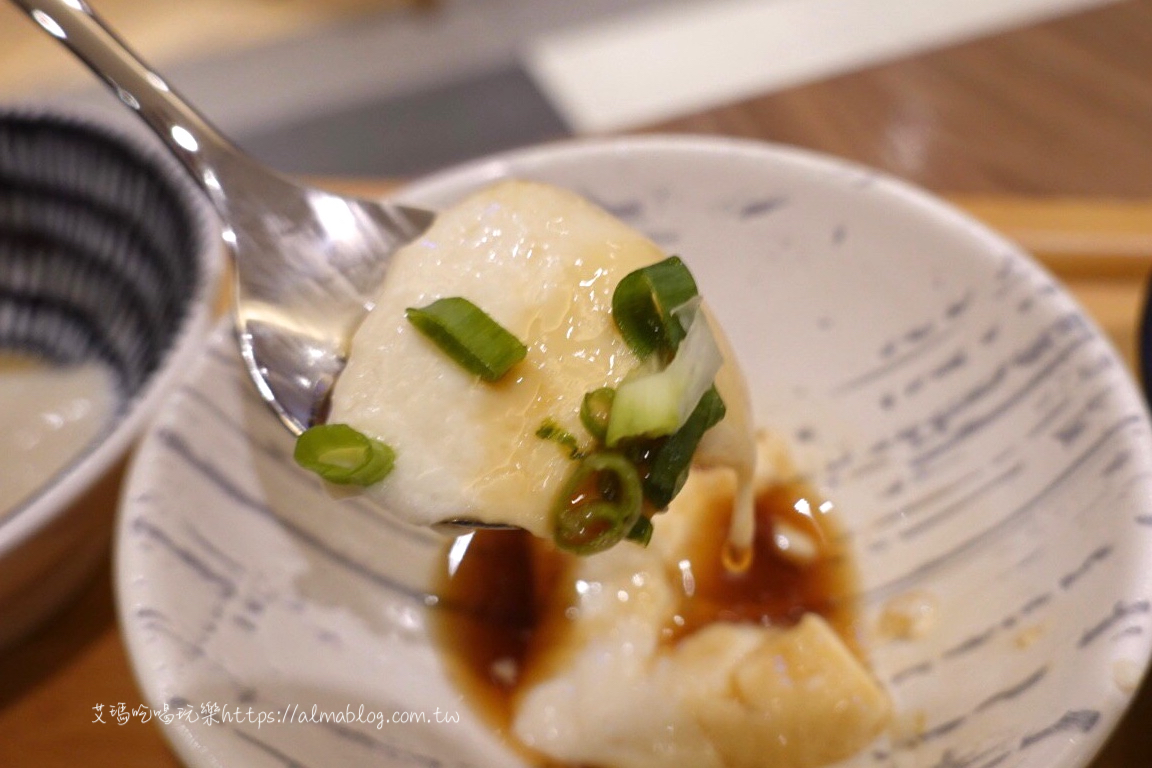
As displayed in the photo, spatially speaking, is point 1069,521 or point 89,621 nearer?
point 1069,521

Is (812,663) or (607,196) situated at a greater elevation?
(607,196)

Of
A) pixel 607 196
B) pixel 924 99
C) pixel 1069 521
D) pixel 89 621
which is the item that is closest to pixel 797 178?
pixel 607 196

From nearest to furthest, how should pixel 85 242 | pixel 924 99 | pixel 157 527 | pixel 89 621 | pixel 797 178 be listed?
pixel 157 527 < pixel 89 621 < pixel 797 178 < pixel 85 242 < pixel 924 99

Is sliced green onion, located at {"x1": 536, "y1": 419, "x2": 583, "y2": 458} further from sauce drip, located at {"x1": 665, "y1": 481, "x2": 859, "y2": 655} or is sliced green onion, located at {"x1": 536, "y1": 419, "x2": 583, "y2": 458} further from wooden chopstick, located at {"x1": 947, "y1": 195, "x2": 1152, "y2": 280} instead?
wooden chopstick, located at {"x1": 947, "y1": 195, "x2": 1152, "y2": 280}

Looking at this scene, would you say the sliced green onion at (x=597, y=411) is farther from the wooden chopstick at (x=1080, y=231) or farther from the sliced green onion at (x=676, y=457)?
the wooden chopstick at (x=1080, y=231)

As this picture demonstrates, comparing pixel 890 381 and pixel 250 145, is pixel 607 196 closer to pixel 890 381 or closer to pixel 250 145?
pixel 890 381
